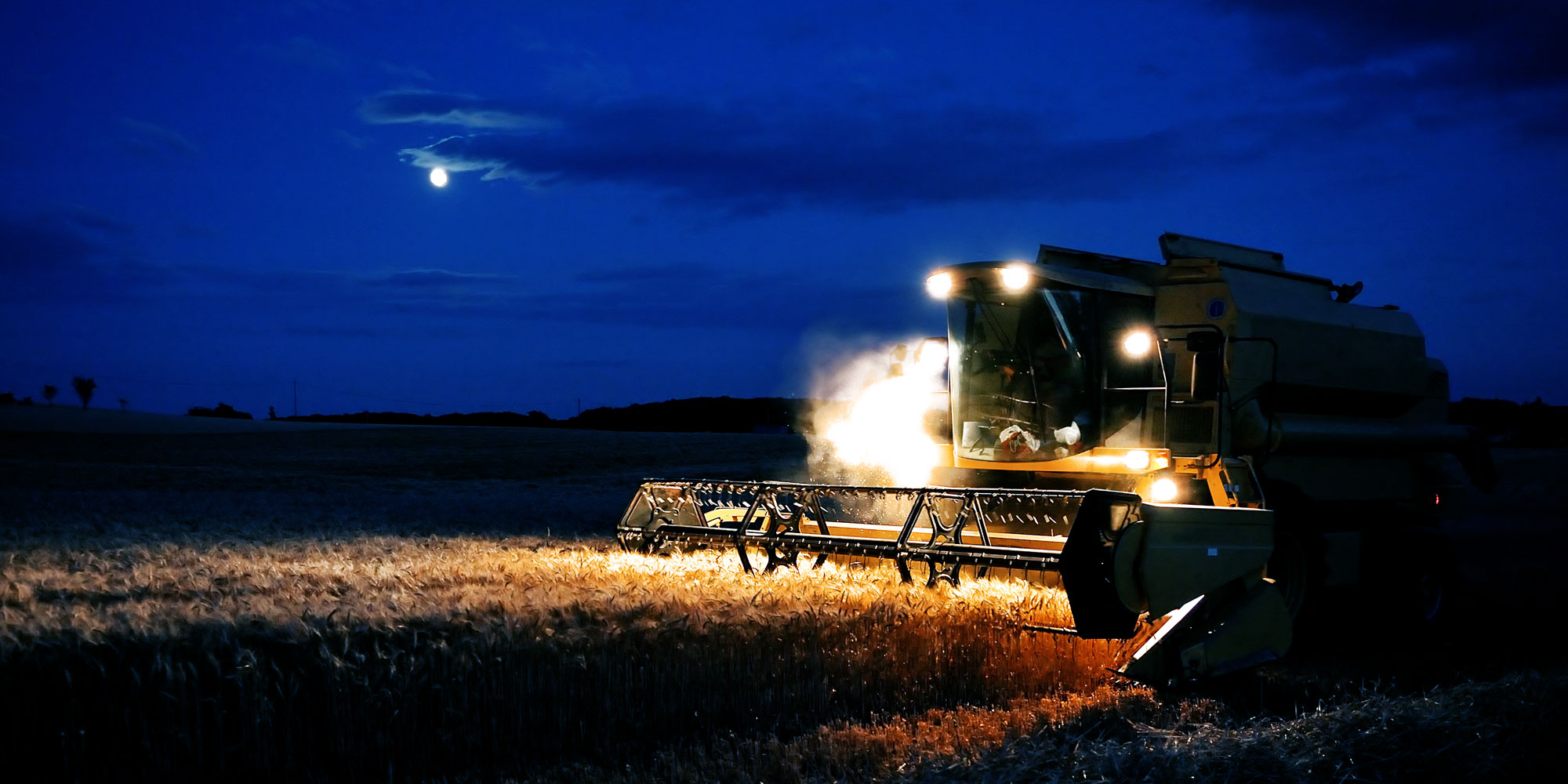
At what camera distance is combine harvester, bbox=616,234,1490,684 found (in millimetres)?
7938

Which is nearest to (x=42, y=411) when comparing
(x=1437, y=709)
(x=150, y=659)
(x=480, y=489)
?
(x=480, y=489)

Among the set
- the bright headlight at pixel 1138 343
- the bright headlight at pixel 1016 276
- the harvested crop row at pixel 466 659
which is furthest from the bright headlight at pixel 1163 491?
the bright headlight at pixel 1016 276

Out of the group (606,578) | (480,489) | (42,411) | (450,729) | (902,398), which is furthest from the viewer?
(42,411)

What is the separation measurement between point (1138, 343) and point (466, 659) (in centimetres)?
584

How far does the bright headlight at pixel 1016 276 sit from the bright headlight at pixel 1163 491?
1813 mm

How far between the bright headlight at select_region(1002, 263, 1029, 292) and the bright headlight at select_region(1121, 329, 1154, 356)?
993 mm

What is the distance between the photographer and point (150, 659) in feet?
16.4

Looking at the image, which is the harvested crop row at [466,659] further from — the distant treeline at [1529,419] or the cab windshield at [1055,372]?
the distant treeline at [1529,419]

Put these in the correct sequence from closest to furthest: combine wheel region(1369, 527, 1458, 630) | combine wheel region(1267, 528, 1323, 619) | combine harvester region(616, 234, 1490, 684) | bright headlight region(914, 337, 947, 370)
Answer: combine harvester region(616, 234, 1490, 684) → combine wheel region(1267, 528, 1323, 619) → bright headlight region(914, 337, 947, 370) → combine wheel region(1369, 527, 1458, 630)

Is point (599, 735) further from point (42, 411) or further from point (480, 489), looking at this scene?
point (42, 411)

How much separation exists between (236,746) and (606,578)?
3345 mm

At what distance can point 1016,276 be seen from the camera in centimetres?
877

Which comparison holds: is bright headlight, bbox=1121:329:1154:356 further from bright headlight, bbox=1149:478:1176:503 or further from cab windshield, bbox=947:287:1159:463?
bright headlight, bbox=1149:478:1176:503

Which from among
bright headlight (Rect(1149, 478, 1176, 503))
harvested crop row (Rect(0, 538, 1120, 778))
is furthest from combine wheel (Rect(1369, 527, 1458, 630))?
harvested crop row (Rect(0, 538, 1120, 778))
